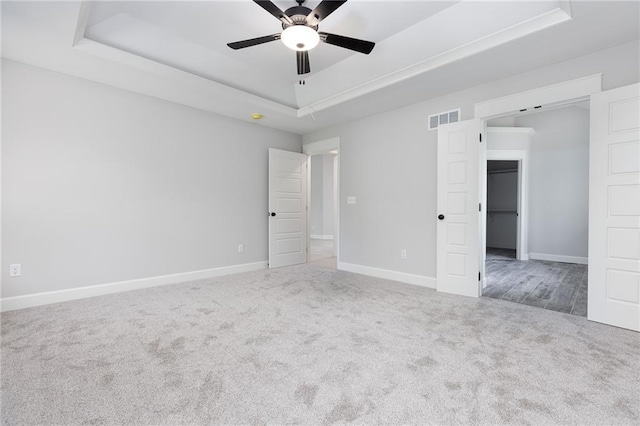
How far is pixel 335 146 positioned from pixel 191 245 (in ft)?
9.69

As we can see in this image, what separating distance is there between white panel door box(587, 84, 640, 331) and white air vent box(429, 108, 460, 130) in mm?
1314

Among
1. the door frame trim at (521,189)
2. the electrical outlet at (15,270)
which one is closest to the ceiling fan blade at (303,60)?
the electrical outlet at (15,270)

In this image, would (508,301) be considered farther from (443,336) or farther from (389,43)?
(389,43)

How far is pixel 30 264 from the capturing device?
3170mm

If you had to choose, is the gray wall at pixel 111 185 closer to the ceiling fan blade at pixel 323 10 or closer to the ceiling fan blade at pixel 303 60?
the ceiling fan blade at pixel 303 60

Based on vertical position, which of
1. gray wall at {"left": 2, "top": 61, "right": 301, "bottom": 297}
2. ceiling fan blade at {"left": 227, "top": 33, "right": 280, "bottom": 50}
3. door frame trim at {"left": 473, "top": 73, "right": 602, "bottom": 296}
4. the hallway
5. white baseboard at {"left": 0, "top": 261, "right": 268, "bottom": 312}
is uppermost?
ceiling fan blade at {"left": 227, "top": 33, "right": 280, "bottom": 50}

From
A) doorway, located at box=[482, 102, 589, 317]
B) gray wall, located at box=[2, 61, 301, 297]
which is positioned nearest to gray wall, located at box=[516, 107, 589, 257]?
doorway, located at box=[482, 102, 589, 317]

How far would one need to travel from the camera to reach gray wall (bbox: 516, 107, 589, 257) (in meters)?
5.94

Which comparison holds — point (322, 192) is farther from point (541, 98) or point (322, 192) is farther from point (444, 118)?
point (541, 98)

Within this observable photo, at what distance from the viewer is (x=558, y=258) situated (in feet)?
20.3

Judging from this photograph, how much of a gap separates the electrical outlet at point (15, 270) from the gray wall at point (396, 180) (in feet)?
13.6

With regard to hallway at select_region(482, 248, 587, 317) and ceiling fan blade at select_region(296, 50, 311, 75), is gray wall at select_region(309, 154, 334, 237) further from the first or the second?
ceiling fan blade at select_region(296, 50, 311, 75)

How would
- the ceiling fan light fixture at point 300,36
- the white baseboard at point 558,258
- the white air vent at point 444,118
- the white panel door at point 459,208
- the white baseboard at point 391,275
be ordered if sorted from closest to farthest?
the ceiling fan light fixture at point 300,36
the white panel door at point 459,208
the white air vent at point 444,118
the white baseboard at point 391,275
the white baseboard at point 558,258

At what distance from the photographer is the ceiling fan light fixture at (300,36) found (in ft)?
7.66
